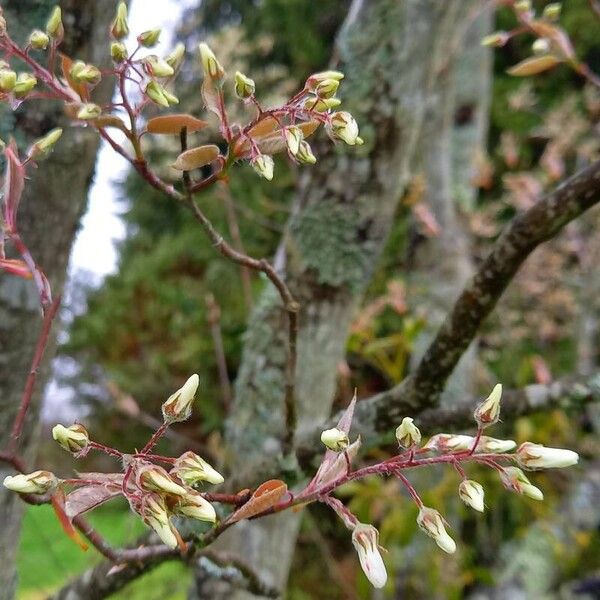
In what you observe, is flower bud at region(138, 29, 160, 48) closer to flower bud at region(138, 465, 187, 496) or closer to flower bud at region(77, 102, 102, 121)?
flower bud at region(77, 102, 102, 121)

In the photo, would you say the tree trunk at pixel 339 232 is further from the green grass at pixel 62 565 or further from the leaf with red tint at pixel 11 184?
the green grass at pixel 62 565

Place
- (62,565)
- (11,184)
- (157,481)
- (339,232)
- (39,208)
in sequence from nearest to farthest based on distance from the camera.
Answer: (157,481) → (11,184) → (39,208) → (339,232) → (62,565)

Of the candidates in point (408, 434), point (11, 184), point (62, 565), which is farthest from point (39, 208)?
point (62, 565)

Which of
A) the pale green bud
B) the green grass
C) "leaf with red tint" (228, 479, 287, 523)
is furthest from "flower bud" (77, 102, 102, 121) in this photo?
the green grass

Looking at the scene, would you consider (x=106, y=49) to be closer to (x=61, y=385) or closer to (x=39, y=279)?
(x=39, y=279)

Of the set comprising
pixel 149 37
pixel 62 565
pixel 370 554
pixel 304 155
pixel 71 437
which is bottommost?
pixel 62 565

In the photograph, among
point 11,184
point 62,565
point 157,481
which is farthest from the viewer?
point 62,565

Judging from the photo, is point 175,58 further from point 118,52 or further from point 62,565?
point 62,565
